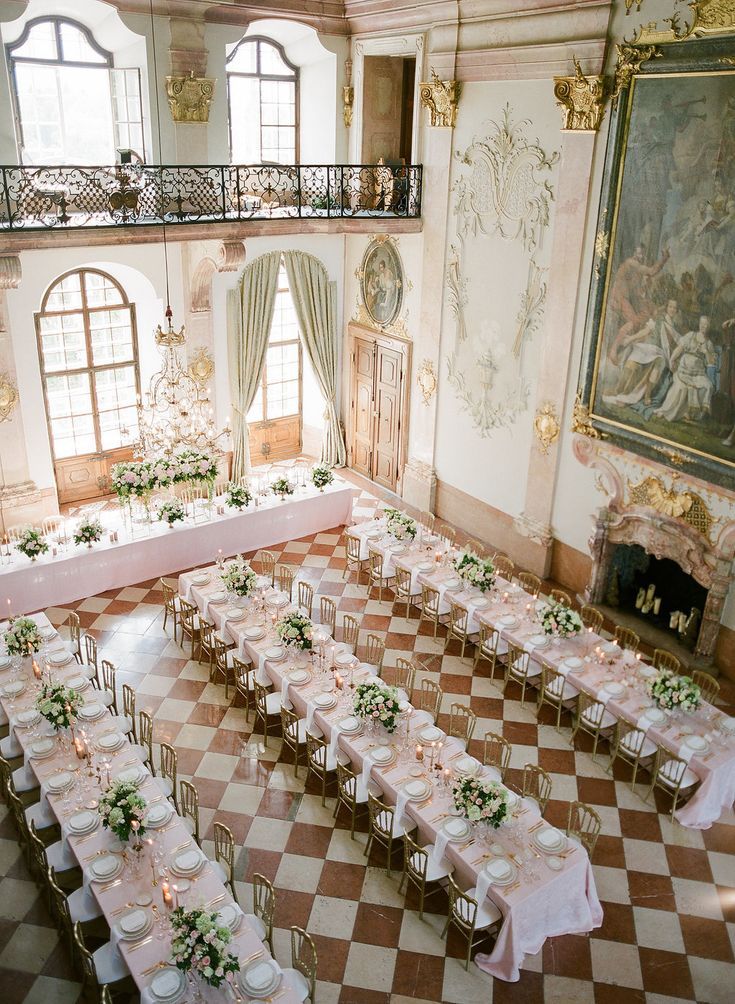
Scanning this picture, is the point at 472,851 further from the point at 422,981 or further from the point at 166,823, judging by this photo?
the point at 166,823

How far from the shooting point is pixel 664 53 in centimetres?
824

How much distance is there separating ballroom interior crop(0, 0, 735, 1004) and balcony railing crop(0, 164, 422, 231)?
9cm

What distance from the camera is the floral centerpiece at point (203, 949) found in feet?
16.5

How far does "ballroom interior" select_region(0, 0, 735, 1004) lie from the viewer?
6262 millimetres

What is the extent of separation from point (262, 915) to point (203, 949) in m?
1.15

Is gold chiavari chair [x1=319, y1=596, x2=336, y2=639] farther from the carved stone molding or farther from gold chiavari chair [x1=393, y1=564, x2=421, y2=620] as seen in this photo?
the carved stone molding

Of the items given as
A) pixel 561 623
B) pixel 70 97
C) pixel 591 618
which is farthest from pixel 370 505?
pixel 70 97

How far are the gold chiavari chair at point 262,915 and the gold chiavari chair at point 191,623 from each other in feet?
11.8

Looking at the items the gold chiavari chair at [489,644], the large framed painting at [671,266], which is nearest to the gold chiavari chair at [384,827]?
the gold chiavari chair at [489,644]

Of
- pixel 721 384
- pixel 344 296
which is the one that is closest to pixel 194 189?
pixel 344 296

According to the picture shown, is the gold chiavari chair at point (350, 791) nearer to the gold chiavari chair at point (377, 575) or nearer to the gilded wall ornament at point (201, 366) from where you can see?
the gold chiavari chair at point (377, 575)

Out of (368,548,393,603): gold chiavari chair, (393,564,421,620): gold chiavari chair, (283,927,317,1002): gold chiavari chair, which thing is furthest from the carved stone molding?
(283,927,317,1002): gold chiavari chair

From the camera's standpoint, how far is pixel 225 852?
691cm

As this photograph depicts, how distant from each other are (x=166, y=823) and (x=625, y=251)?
717cm
